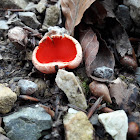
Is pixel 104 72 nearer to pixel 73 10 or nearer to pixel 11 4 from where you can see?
pixel 73 10

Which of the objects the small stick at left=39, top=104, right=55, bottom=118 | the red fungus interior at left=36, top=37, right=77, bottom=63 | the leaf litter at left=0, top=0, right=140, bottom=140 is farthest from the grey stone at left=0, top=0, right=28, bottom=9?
the small stick at left=39, top=104, right=55, bottom=118

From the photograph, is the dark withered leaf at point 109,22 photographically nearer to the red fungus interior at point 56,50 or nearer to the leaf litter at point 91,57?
the leaf litter at point 91,57

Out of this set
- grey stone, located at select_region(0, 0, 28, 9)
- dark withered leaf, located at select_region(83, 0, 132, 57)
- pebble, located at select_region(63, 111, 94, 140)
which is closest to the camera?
pebble, located at select_region(63, 111, 94, 140)

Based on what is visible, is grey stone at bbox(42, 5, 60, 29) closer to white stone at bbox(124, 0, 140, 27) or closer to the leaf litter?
the leaf litter

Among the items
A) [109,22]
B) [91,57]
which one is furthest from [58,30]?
[109,22]

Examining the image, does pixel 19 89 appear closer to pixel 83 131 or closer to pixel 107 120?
pixel 83 131

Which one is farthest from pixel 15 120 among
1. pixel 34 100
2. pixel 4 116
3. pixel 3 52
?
pixel 3 52
